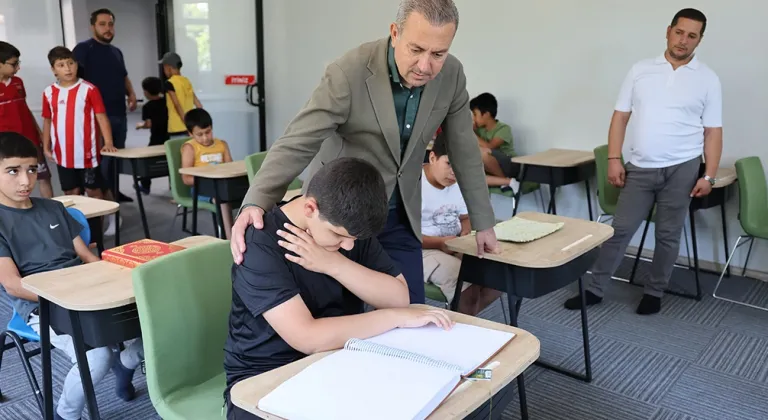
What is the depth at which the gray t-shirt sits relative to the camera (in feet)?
7.03

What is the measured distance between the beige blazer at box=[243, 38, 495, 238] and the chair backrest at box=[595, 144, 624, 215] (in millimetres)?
2207

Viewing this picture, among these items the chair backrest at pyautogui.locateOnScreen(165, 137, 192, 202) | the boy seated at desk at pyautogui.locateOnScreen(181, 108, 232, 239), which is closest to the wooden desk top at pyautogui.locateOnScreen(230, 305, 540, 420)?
the boy seated at desk at pyautogui.locateOnScreen(181, 108, 232, 239)

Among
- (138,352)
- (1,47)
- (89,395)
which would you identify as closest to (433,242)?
A: (138,352)

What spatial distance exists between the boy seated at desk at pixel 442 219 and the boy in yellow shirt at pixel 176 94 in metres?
3.79

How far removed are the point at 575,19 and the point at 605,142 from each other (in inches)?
36.8

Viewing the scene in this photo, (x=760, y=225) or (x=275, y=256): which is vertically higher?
(x=275, y=256)

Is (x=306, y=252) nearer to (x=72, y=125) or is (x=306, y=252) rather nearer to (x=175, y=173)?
(x=175, y=173)

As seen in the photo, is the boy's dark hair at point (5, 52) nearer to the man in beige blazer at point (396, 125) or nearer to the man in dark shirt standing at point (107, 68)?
the man in dark shirt standing at point (107, 68)

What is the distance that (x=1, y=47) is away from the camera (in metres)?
4.25

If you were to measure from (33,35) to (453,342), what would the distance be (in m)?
5.17

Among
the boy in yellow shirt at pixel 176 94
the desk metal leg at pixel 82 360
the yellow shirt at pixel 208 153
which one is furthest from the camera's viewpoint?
the boy in yellow shirt at pixel 176 94

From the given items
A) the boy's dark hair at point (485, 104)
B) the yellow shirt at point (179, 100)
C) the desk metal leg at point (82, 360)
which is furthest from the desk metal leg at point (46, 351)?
the yellow shirt at point (179, 100)

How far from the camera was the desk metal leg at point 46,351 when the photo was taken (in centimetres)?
182

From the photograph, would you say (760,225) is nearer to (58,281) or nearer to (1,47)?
(58,281)
